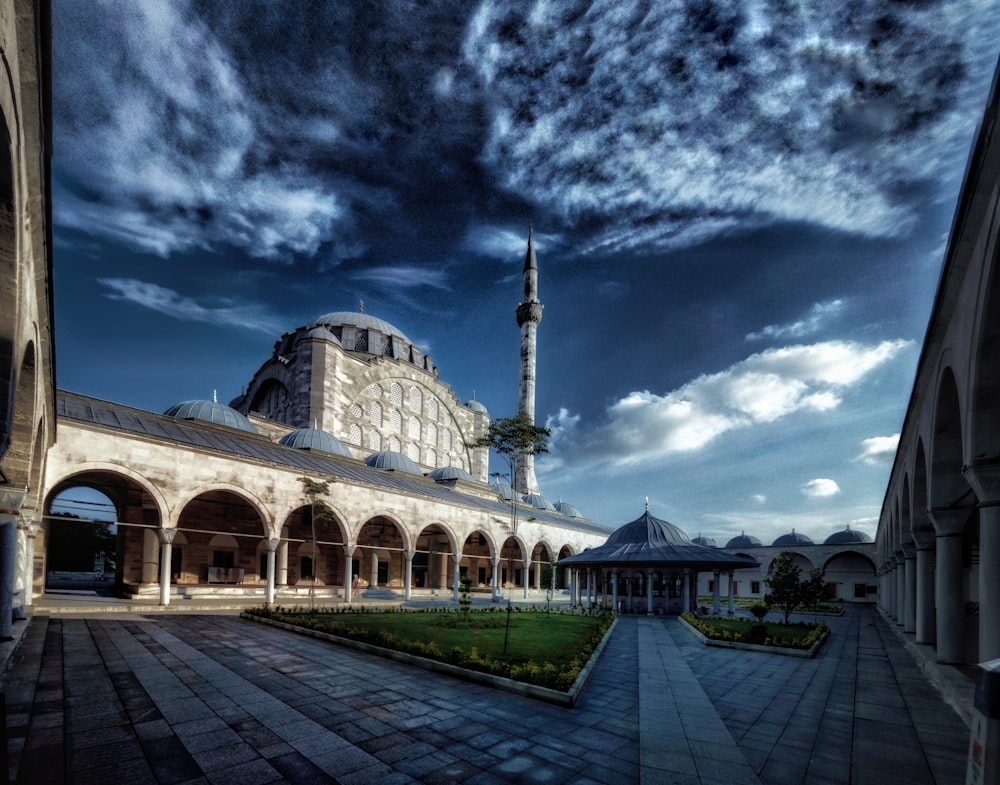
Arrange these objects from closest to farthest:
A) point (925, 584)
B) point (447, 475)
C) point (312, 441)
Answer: point (925, 584)
point (312, 441)
point (447, 475)

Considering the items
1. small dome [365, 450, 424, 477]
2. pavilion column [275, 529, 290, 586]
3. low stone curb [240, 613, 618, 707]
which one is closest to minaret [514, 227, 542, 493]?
Answer: small dome [365, 450, 424, 477]

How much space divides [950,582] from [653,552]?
12.5 meters

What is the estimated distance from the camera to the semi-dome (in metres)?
48.2

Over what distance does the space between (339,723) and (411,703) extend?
122 cm

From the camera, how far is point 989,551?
713 centimetres

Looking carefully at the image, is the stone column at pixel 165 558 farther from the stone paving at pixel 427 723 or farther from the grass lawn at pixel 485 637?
the stone paving at pixel 427 723

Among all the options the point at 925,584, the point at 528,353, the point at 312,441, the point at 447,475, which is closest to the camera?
the point at 925,584

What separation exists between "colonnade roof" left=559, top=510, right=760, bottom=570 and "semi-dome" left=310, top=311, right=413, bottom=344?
105 ft

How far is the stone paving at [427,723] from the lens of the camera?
17.4 ft

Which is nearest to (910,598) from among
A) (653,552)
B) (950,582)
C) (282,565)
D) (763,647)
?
(763,647)

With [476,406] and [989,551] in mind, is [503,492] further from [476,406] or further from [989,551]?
[989,551]

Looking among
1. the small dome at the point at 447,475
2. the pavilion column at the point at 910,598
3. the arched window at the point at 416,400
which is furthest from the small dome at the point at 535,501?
the pavilion column at the point at 910,598

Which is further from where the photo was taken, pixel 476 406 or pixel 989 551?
pixel 476 406

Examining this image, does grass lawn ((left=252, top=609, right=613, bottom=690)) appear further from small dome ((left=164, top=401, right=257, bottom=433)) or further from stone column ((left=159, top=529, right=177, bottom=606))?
small dome ((left=164, top=401, right=257, bottom=433))
